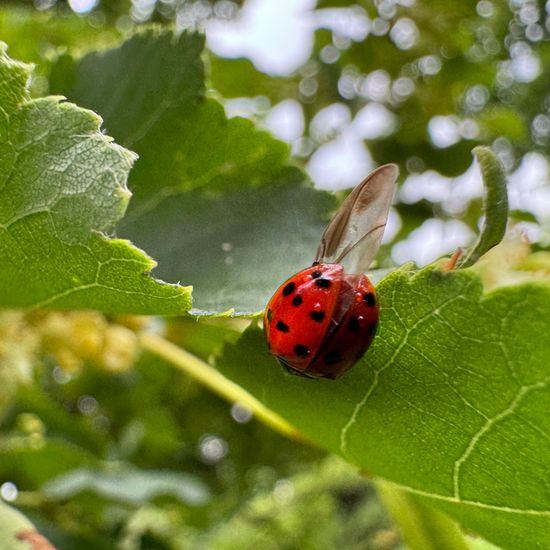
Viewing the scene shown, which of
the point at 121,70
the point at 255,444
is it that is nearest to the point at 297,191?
the point at 121,70

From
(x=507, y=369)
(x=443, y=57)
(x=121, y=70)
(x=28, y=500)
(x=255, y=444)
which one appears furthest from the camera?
(x=255, y=444)

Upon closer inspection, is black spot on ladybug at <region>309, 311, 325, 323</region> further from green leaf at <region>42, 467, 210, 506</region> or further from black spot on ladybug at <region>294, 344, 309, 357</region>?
green leaf at <region>42, 467, 210, 506</region>

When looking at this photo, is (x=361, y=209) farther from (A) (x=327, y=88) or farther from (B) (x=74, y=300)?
(A) (x=327, y=88)

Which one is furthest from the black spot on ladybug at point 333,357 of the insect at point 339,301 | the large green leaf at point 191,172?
the large green leaf at point 191,172

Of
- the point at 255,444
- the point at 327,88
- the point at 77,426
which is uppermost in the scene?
the point at 327,88

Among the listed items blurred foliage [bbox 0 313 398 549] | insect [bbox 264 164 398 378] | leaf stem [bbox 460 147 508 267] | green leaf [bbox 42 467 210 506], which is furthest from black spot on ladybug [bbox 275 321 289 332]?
green leaf [bbox 42 467 210 506]

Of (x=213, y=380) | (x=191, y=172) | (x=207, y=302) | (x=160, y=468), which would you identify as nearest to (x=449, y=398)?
(x=207, y=302)
